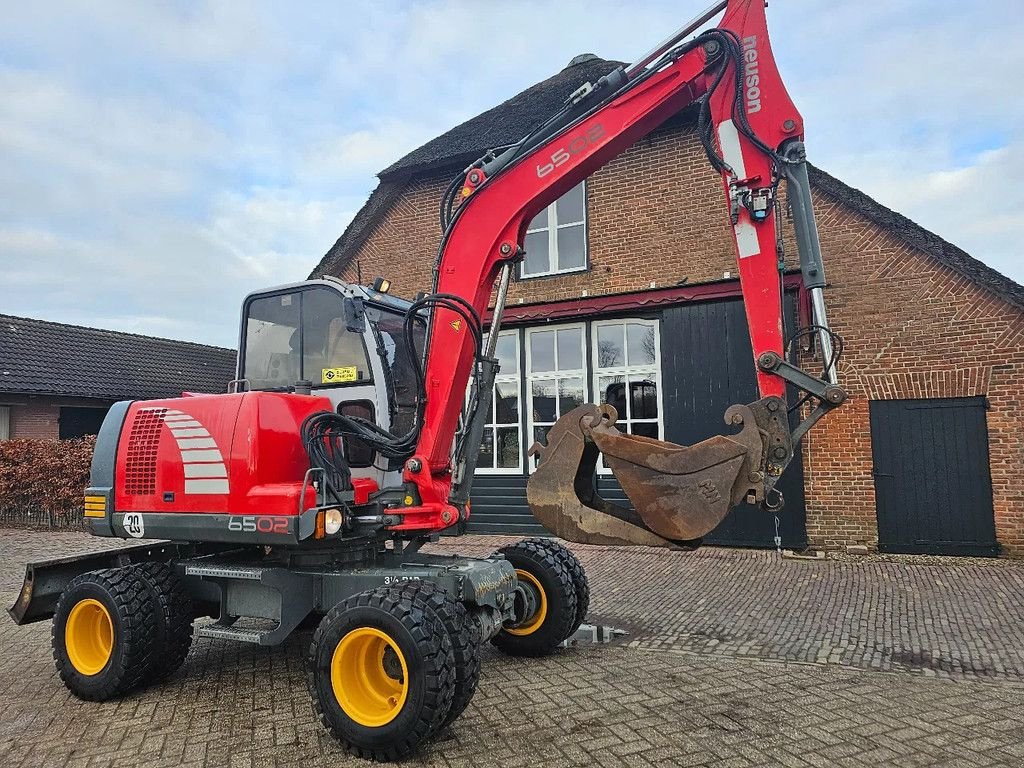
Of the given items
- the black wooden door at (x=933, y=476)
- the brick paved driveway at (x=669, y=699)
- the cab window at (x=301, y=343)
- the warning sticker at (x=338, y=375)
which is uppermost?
the cab window at (x=301, y=343)

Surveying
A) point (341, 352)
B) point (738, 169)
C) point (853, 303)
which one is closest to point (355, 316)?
Result: point (341, 352)

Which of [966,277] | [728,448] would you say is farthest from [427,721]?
[966,277]

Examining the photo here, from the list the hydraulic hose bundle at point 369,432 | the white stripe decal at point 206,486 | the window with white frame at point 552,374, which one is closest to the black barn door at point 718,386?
the window with white frame at point 552,374

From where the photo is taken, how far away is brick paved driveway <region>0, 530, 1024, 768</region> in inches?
138

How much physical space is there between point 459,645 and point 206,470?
6.31 feet

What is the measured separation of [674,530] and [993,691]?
7.81 feet

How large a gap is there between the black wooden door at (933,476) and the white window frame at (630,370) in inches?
105

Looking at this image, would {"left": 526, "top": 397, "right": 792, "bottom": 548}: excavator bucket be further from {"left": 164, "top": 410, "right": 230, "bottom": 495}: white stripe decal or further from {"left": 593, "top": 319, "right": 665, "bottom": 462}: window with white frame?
{"left": 593, "top": 319, "right": 665, "bottom": 462}: window with white frame

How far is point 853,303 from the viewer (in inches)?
358

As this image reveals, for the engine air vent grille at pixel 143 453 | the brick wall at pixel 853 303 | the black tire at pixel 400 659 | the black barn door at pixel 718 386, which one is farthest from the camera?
the black barn door at pixel 718 386

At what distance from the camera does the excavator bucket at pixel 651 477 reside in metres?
3.74

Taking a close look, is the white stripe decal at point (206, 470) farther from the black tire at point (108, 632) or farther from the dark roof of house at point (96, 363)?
the dark roof of house at point (96, 363)

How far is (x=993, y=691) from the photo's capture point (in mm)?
4336

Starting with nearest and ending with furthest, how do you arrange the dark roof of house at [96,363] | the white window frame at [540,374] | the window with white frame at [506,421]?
the white window frame at [540,374]
the window with white frame at [506,421]
the dark roof of house at [96,363]
